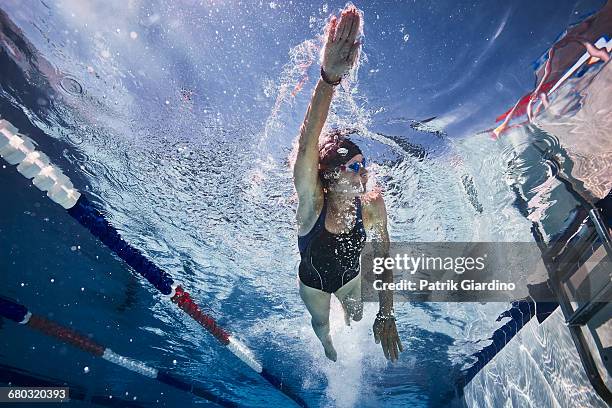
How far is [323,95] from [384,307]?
10.1ft

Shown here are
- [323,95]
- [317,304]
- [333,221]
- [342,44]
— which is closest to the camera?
[342,44]

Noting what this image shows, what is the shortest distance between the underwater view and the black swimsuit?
0.03 meters

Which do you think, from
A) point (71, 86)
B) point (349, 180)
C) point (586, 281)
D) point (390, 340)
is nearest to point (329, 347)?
point (390, 340)

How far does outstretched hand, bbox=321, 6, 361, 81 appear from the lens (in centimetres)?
259

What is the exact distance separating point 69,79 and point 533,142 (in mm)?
8035

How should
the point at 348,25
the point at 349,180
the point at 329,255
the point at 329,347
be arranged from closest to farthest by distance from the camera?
the point at 348,25
the point at 349,180
the point at 329,255
the point at 329,347

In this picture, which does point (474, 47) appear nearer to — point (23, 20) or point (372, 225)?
point (372, 225)

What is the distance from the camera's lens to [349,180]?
475 centimetres

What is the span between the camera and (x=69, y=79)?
20.4ft

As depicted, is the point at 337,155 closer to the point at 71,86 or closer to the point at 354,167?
the point at 354,167

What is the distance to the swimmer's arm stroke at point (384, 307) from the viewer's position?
4633 mm

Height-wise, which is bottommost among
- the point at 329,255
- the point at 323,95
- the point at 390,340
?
the point at 390,340

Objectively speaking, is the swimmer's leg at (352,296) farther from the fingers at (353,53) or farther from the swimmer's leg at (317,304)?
the fingers at (353,53)

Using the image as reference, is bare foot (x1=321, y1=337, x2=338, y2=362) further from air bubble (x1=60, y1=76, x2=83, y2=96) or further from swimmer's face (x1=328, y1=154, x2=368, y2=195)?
air bubble (x1=60, y1=76, x2=83, y2=96)
